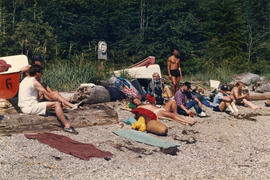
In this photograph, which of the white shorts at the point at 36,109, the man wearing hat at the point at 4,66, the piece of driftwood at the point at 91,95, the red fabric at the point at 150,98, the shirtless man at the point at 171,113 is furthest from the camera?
the red fabric at the point at 150,98

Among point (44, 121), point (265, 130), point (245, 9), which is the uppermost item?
point (245, 9)

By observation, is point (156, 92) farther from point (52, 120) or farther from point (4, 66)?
point (4, 66)

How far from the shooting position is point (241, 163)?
5695 mm

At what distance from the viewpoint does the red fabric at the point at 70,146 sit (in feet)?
18.0

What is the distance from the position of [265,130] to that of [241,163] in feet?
9.66

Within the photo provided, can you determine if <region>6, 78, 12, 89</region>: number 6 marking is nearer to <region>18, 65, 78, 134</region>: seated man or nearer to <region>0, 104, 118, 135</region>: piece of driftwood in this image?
<region>18, 65, 78, 134</region>: seated man

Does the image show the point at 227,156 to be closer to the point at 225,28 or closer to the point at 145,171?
the point at 145,171

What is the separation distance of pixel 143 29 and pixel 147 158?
18.2 metres

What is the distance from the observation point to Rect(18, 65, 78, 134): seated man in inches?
256

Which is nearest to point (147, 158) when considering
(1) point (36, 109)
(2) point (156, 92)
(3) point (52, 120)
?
(3) point (52, 120)

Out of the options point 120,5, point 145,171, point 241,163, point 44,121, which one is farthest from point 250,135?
point 120,5

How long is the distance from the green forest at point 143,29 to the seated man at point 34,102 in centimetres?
1063

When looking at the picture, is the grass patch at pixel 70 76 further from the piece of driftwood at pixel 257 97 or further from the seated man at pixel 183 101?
the piece of driftwood at pixel 257 97

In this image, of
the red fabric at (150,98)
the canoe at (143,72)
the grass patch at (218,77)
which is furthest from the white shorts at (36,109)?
the grass patch at (218,77)
